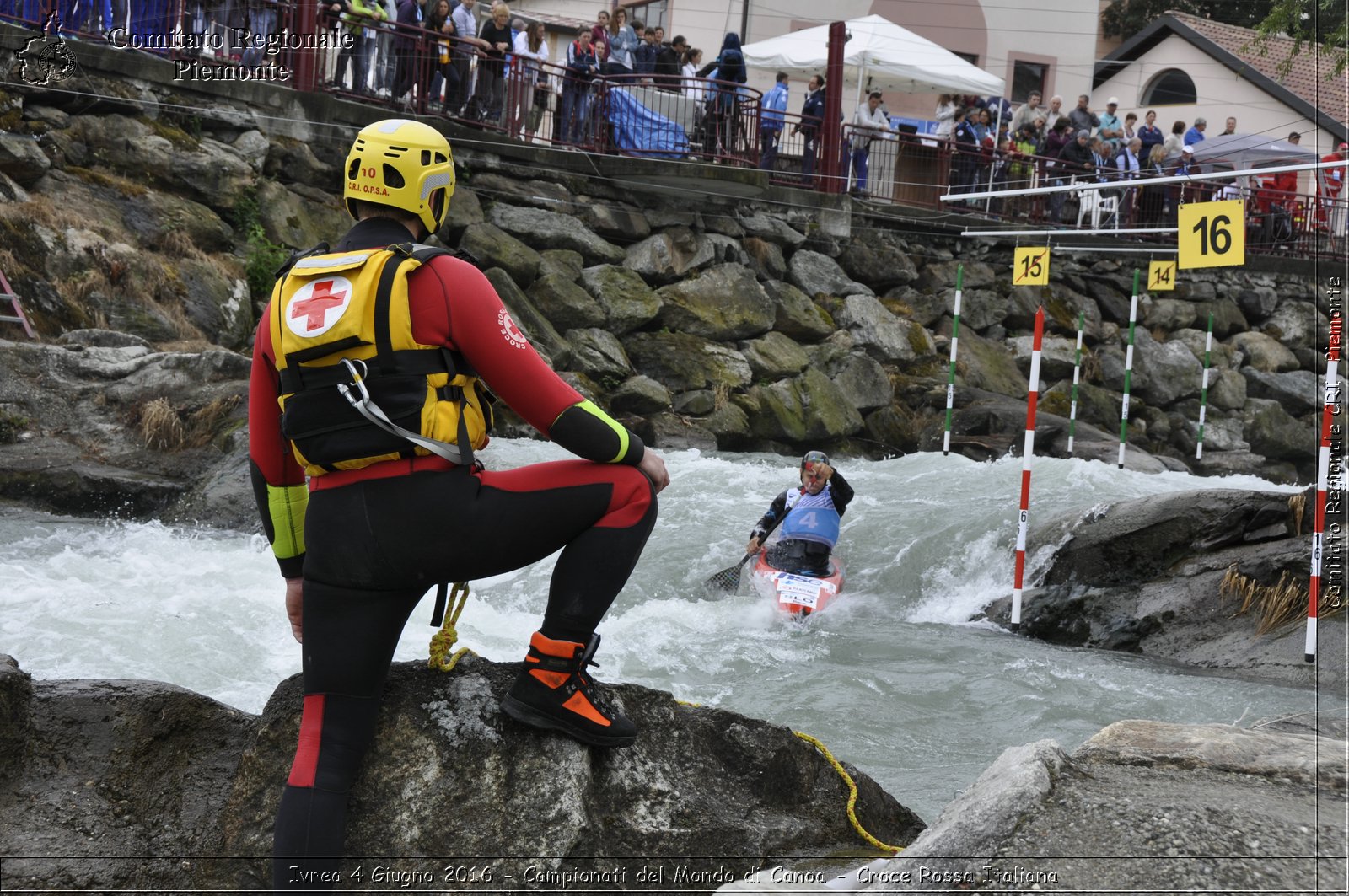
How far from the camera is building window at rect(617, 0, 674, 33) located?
22500 mm

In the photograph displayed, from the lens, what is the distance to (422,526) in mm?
2549

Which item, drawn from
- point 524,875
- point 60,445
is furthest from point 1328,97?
point 60,445

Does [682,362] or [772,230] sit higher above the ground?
[772,230]

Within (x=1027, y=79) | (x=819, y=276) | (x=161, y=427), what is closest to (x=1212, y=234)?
(x=161, y=427)

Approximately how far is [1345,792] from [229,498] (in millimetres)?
7551

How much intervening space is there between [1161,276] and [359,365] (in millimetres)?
15364

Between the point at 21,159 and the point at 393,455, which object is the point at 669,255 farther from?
the point at 393,455

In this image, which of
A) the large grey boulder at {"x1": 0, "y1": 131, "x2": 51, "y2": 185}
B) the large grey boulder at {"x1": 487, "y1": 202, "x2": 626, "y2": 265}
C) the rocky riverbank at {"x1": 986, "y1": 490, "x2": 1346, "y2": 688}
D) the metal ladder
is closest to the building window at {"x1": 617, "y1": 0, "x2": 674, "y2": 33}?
the large grey boulder at {"x1": 487, "y1": 202, "x2": 626, "y2": 265}

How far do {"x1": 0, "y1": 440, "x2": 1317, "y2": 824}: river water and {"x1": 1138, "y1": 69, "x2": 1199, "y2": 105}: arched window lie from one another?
19454 millimetres

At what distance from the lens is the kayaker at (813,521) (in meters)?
9.07

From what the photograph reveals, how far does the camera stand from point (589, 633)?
9.39 feet

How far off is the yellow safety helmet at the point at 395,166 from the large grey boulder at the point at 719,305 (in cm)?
1223

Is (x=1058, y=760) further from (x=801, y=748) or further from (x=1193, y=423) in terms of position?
(x=1193, y=423)

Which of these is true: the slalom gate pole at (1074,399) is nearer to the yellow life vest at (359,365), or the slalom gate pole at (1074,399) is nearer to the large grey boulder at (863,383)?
the large grey boulder at (863,383)
